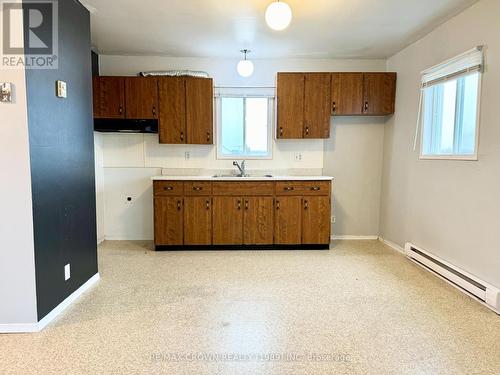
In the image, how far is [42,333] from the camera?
2205mm

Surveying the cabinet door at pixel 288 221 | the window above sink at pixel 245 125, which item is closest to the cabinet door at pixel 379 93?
the window above sink at pixel 245 125

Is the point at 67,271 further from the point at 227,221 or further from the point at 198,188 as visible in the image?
the point at 227,221

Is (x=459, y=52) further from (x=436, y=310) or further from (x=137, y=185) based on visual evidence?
(x=137, y=185)

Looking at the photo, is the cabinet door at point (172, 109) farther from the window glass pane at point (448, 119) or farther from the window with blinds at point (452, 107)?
the window glass pane at point (448, 119)

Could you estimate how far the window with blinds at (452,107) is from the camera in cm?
288

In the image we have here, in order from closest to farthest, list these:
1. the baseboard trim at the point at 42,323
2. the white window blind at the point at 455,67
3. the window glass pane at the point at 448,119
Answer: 1. the baseboard trim at the point at 42,323
2. the white window blind at the point at 455,67
3. the window glass pane at the point at 448,119

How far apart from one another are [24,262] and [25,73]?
127 centimetres

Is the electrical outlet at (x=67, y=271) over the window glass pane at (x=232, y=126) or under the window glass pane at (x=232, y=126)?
under

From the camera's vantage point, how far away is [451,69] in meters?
3.13

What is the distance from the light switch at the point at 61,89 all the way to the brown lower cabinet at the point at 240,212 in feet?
5.61

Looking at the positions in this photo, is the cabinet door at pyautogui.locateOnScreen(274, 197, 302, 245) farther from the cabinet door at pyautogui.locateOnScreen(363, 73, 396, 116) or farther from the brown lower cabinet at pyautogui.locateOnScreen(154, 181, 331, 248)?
the cabinet door at pyautogui.locateOnScreen(363, 73, 396, 116)

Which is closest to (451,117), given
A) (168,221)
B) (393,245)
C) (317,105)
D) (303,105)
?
(317,105)

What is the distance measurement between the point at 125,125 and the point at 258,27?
2150mm

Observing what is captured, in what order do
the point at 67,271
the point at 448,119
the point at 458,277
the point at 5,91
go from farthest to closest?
1. the point at 448,119
2. the point at 458,277
3. the point at 67,271
4. the point at 5,91
